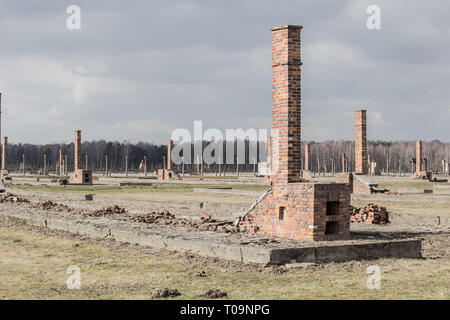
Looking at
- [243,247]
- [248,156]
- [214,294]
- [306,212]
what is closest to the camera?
[214,294]

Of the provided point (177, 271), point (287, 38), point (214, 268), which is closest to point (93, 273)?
point (177, 271)

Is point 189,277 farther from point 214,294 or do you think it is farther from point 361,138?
point 361,138

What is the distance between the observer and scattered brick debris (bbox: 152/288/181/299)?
289 inches

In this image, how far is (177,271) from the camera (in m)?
9.12

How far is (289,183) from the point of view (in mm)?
11539

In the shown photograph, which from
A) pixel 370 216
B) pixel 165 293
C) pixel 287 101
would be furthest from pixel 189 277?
pixel 370 216

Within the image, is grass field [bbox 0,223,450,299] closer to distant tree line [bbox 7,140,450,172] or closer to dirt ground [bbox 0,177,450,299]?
dirt ground [bbox 0,177,450,299]

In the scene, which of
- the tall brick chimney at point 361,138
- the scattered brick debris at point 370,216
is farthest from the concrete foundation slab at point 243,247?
the tall brick chimney at point 361,138

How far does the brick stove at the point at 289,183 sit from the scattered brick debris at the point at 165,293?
4099 mm

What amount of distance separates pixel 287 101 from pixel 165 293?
17.9ft

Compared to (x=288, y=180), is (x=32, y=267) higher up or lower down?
lower down

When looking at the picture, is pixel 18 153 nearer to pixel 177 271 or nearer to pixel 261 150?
pixel 261 150
